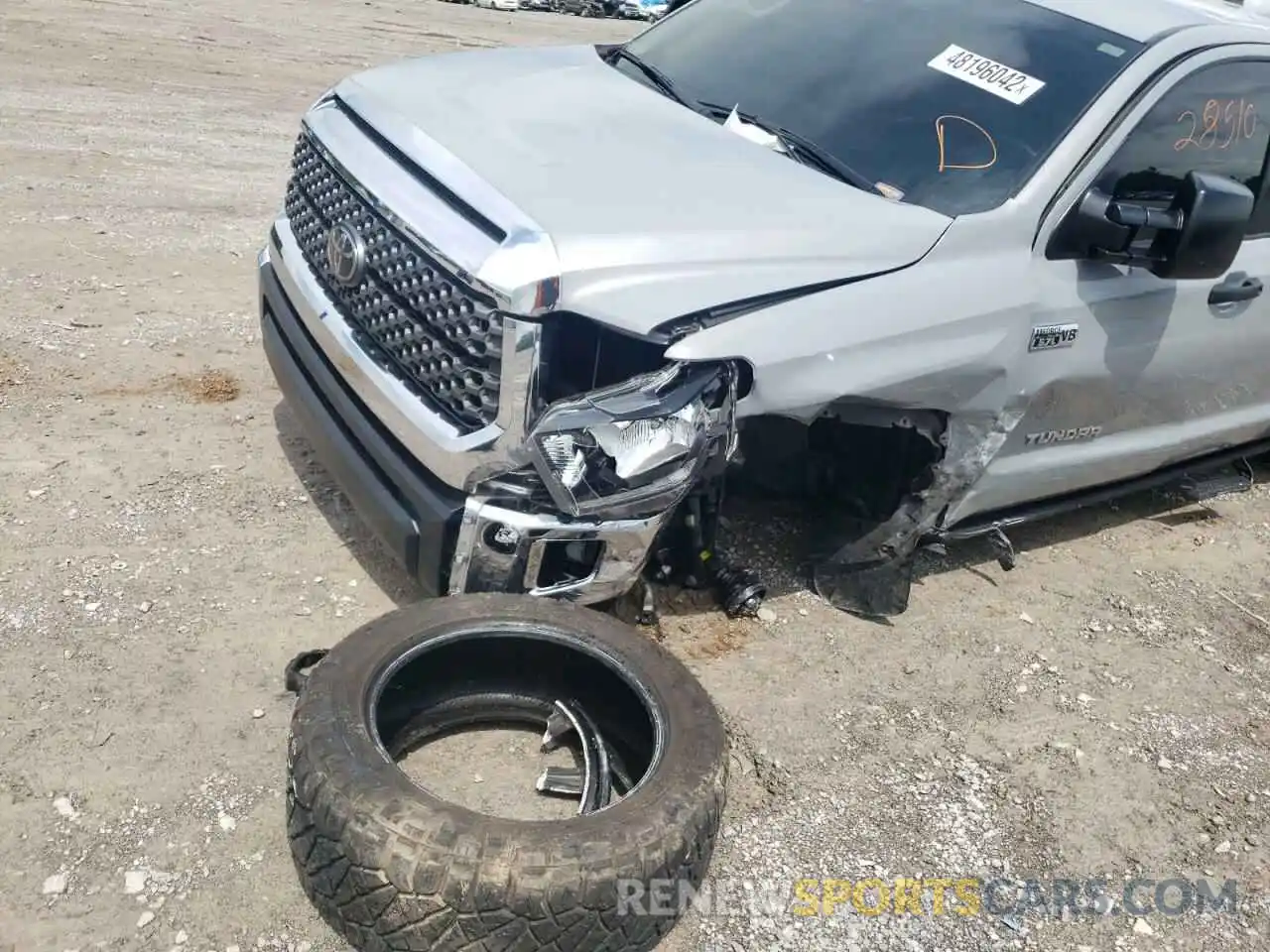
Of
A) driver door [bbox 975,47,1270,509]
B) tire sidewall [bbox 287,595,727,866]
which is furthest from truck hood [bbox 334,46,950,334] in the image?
tire sidewall [bbox 287,595,727,866]

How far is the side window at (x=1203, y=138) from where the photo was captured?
3.59 meters

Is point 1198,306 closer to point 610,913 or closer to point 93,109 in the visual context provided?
point 610,913

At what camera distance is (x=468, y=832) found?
89.6 inches

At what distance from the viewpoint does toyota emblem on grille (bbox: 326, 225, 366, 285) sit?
3178 millimetres

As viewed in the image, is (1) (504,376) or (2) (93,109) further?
(2) (93,109)

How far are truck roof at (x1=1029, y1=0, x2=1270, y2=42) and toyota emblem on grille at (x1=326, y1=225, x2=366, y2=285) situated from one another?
8.11ft

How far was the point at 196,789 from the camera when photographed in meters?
2.77

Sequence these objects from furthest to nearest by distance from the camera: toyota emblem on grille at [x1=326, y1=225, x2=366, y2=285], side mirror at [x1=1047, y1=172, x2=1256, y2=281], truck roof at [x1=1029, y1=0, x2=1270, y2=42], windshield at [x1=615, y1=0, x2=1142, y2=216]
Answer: truck roof at [x1=1029, y1=0, x2=1270, y2=42]
windshield at [x1=615, y1=0, x2=1142, y2=216]
side mirror at [x1=1047, y1=172, x2=1256, y2=281]
toyota emblem on grille at [x1=326, y1=225, x2=366, y2=285]

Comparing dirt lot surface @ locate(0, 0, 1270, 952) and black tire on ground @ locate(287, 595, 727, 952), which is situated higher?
black tire on ground @ locate(287, 595, 727, 952)

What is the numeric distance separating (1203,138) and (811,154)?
54.1 inches

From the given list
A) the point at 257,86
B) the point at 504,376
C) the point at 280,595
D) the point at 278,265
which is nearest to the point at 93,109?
the point at 257,86

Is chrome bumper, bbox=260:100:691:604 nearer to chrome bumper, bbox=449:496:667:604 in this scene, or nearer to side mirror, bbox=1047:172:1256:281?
chrome bumper, bbox=449:496:667:604

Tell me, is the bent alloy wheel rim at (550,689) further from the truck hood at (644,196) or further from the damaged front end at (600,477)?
the truck hood at (644,196)

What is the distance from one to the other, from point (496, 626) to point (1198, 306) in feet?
8.77
